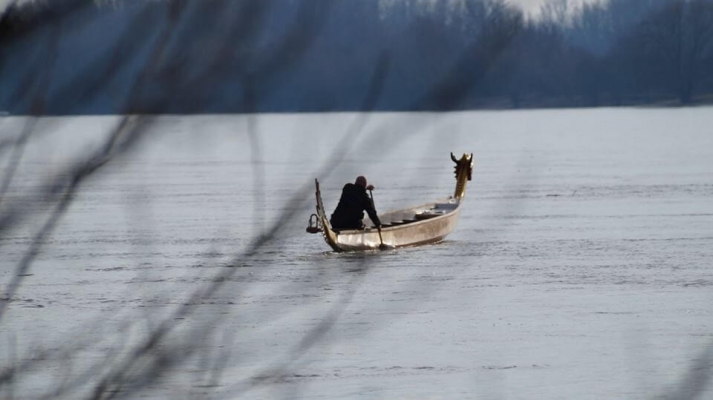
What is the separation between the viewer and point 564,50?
7.96 feet

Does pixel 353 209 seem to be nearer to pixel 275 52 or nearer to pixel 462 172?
pixel 462 172

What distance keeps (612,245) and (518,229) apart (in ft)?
10.1

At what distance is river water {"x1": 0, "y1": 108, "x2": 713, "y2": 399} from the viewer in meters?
2.44

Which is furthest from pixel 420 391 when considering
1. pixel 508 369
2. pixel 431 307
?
pixel 431 307

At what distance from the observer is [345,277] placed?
16.4ft

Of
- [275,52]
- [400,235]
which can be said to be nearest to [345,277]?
[275,52]

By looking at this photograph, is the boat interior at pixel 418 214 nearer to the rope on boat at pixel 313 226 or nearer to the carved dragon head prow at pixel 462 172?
the carved dragon head prow at pixel 462 172

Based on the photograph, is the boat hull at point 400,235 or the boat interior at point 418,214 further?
the boat interior at point 418,214

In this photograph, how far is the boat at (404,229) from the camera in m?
21.2

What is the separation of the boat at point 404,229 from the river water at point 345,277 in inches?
11.8

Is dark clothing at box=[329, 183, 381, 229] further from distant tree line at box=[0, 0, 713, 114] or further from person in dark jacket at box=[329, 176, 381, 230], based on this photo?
distant tree line at box=[0, 0, 713, 114]

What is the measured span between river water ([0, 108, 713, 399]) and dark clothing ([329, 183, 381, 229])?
644 mm

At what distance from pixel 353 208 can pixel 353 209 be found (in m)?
0.06

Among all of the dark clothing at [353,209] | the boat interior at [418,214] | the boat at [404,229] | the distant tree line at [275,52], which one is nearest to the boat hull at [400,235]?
the boat at [404,229]
